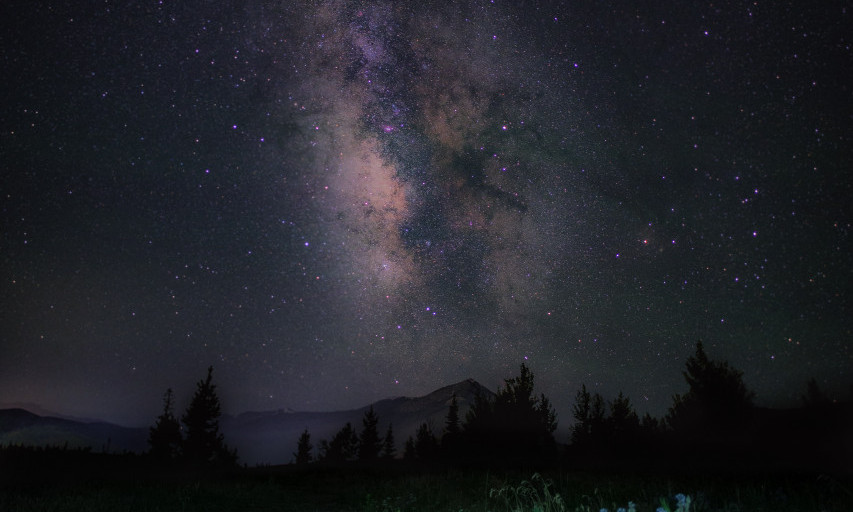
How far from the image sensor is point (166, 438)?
37.1 metres

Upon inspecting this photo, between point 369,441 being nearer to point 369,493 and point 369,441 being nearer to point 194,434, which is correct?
point 194,434

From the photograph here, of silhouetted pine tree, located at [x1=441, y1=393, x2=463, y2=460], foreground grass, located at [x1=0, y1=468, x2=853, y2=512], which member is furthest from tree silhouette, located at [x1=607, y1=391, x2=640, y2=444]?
foreground grass, located at [x1=0, y1=468, x2=853, y2=512]

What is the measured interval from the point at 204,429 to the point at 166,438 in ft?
10.7

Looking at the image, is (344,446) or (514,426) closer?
(514,426)

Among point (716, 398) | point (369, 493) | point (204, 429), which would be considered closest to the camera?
point (369, 493)

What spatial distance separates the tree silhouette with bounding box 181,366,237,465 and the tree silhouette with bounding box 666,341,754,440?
3782 cm

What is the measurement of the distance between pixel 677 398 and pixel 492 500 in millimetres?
36365

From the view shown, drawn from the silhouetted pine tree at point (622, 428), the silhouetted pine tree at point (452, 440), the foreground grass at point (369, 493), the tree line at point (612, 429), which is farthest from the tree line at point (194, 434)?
the silhouetted pine tree at point (622, 428)

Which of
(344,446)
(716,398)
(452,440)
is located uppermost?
(716,398)

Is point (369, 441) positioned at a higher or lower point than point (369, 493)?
lower

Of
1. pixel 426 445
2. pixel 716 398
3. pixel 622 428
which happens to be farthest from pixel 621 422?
pixel 426 445

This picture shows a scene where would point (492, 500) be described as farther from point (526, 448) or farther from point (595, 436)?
point (595, 436)

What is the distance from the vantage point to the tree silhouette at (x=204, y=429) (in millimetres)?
36094

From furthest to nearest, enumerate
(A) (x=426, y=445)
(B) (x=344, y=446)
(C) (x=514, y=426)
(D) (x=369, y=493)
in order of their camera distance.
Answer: (B) (x=344, y=446), (A) (x=426, y=445), (C) (x=514, y=426), (D) (x=369, y=493)
